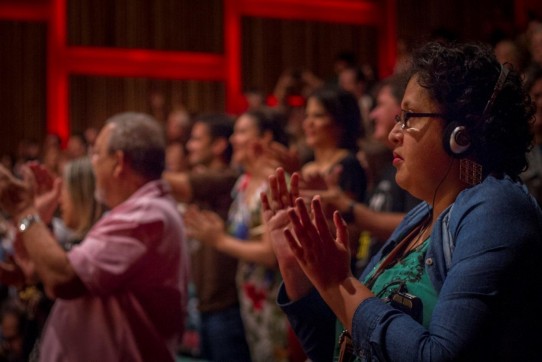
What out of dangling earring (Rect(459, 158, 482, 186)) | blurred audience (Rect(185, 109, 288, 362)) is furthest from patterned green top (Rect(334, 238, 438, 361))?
blurred audience (Rect(185, 109, 288, 362))

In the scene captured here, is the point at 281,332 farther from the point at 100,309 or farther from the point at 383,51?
the point at 383,51

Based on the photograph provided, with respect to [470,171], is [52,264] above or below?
below

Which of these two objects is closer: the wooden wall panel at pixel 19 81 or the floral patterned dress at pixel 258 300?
the floral patterned dress at pixel 258 300

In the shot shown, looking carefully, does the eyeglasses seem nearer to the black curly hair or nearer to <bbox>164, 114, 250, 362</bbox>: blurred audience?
the black curly hair

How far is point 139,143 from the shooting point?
2.70 m

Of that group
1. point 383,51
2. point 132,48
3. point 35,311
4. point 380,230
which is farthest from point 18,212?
point 383,51

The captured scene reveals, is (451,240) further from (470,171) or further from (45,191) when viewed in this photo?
(45,191)

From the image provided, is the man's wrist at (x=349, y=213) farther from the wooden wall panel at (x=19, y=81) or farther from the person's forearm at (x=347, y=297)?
the wooden wall panel at (x=19, y=81)

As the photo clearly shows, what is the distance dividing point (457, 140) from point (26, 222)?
151cm

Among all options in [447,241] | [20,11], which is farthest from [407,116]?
[20,11]

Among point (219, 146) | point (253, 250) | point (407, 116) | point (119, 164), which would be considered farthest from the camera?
point (219, 146)

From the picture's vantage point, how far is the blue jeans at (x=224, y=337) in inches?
145

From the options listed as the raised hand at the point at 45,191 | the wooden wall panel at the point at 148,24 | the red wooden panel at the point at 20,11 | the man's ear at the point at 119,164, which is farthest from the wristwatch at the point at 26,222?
the red wooden panel at the point at 20,11

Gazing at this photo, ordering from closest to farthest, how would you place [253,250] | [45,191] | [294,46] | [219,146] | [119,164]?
1. [119,164]
2. [45,191]
3. [253,250]
4. [219,146]
5. [294,46]
